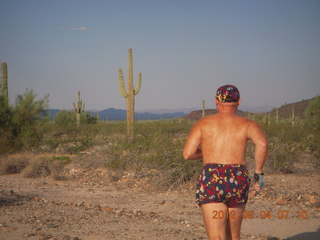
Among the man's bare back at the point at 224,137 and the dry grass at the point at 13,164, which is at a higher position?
the man's bare back at the point at 224,137

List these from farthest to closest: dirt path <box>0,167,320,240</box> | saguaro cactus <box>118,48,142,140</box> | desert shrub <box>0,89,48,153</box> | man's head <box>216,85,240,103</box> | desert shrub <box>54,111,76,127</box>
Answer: desert shrub <box>54,111,76,127</box>
saguaro cactus <box>118,48,142,140</box>
desert shrub <box>0,89,48,153</box>
dirt path <box>0,167,320,240</box>
man's head <box>216,85,240,103</box>

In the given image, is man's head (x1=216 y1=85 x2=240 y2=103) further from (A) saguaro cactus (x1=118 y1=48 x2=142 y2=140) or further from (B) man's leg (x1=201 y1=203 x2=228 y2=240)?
(A) saguaro cactus (x1=118 y1=48 x2=142 y2=140)

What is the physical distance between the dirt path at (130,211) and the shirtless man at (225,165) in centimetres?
252

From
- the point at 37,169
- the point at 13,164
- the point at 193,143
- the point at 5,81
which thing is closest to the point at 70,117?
the point at 5,81

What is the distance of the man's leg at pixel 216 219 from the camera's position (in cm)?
356

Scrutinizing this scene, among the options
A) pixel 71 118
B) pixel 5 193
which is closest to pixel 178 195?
pixel 5 193

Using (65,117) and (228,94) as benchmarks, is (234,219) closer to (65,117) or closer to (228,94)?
(228,94)

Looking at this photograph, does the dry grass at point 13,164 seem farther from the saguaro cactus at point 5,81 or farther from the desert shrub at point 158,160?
the saguaro cactus at point 5,81

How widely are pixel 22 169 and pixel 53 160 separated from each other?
99 cm

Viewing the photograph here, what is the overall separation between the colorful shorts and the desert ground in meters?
2.58

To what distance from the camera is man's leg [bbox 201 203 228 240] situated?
3.56 m

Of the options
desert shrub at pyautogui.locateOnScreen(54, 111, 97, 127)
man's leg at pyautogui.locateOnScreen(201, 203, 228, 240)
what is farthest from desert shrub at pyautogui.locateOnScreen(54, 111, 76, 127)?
man's leg at pyautogui.locateOnScreen(201, 203, 228, 240)

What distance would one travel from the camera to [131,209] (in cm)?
802
